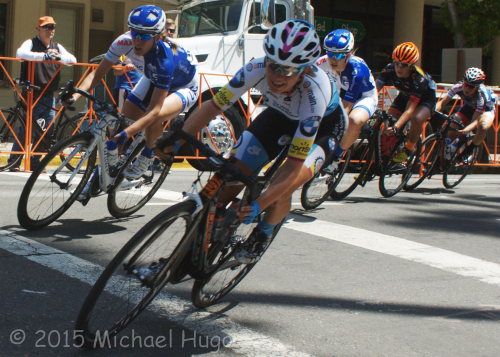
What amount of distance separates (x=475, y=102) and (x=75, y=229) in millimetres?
7470

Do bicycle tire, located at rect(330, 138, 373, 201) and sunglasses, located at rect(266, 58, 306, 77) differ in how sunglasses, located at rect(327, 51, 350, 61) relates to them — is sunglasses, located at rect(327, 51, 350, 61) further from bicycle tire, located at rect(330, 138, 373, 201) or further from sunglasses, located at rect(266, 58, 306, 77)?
sunglasses, located at rect(266, 58, 306, 77)

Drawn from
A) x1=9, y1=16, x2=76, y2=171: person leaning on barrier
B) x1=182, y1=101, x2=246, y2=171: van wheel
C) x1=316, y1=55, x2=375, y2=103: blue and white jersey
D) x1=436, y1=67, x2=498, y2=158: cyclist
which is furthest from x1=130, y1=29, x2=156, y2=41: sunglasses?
x1=436, y1=67, x2=498, y2=158: cyclist

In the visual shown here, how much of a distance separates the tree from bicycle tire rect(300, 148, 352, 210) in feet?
42.0

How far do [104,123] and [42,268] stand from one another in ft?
5.03

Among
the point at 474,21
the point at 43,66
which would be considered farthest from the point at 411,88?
the point at 474,21

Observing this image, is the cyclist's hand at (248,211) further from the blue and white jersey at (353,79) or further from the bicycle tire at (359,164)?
the bicycle tire at (359,164)

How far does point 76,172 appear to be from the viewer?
17.1ft

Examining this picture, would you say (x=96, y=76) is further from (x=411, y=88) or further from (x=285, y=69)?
(x=411, y=88)

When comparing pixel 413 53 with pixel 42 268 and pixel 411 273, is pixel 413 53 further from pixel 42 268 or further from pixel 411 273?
pixel 42 268

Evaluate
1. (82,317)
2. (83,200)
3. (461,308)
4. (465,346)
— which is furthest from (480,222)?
(82,317)

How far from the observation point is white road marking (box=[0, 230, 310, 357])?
3.21 meters

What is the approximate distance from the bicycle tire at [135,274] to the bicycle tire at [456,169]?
25.6 feet

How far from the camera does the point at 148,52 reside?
214 inches

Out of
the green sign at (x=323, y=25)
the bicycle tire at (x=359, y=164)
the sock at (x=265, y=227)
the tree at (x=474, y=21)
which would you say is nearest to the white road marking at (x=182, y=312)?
the sock at (x=265, y=227)
